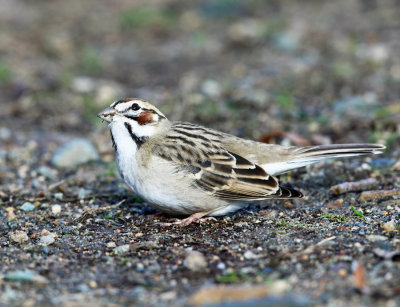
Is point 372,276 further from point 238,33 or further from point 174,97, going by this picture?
point 238,33

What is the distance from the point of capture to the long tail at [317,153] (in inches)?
273

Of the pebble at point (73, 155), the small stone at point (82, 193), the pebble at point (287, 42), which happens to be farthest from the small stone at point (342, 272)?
the pebble at point (287, 42)

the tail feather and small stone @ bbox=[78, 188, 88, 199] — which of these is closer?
the tail feather

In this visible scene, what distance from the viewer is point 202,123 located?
10383 millimetres

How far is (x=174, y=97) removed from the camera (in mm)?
11500

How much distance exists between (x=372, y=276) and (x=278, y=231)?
142cm

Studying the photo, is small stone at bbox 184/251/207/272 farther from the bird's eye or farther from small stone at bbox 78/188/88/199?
small stone at bbox 78/188/88/199

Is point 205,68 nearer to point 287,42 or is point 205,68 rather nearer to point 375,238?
point 287,42

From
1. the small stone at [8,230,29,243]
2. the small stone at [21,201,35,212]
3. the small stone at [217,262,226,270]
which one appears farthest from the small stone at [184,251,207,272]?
the small stone at [21,201,35,212]

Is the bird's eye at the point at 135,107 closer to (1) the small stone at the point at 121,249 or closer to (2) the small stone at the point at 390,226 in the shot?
(1) the small stone at the point at 121,249

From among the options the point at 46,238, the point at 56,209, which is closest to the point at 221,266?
the point at 46,238

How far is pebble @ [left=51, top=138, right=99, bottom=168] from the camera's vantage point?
9.05 m

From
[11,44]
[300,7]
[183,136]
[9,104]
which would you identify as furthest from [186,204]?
[300,7]

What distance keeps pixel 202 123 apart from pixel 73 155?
7.61ft
